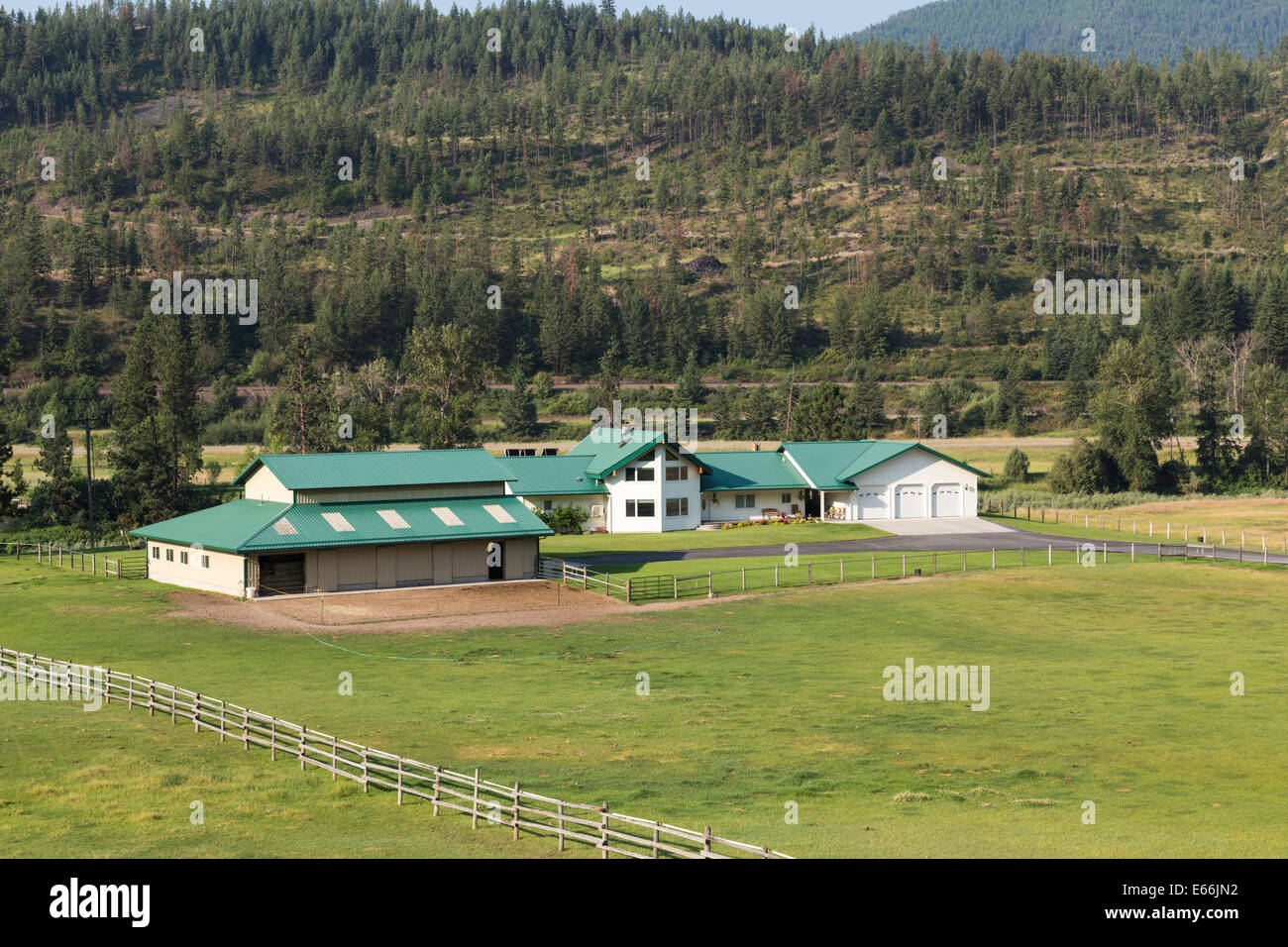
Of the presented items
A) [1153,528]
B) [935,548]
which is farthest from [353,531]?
[1153,528]

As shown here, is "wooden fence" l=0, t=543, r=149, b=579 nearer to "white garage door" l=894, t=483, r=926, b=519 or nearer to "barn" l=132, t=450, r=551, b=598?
"barn" l=132, t=450, r=551, b=598

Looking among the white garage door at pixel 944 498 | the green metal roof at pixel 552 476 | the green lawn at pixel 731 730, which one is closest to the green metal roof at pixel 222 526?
the green lawn at pixel 731 730

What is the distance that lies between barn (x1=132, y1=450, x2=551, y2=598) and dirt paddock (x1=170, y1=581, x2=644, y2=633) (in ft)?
5.00

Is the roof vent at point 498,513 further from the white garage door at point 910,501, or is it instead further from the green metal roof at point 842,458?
the white garage door at point 910,501

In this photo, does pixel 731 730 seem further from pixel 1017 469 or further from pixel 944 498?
pixel 1017 469

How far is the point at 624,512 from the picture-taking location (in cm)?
8694

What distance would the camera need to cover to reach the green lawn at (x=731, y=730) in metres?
23.4

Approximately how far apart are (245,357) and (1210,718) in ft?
555

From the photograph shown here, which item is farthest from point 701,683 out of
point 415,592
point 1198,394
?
point 1198,394

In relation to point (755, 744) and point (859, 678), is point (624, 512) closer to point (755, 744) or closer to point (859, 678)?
→ point (859, 678)

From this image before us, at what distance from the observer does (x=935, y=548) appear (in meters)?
74.1

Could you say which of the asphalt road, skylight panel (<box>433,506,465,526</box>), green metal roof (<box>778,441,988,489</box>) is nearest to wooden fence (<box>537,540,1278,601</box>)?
the asphalt road

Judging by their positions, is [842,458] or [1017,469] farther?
[1017,469]

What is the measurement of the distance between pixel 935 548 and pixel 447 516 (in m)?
30.2
